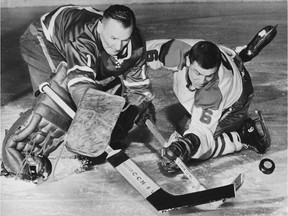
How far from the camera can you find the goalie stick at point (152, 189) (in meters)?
2.25

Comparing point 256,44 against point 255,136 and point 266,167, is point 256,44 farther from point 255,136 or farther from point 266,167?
point 266,167

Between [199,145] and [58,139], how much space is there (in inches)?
23.0

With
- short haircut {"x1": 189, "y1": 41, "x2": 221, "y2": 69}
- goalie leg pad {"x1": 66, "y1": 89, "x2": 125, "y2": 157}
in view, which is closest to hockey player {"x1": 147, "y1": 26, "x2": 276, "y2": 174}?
short haircut {"x1": 189, "y1": 41, "x2": 221, "y2": 69}

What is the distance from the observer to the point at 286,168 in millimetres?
2674

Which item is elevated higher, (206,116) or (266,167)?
(206,116)

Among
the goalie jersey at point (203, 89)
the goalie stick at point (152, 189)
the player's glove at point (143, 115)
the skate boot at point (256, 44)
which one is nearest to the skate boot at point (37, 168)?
the goalie stick at point (152, 189)

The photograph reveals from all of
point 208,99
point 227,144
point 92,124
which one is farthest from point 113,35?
point 227,144

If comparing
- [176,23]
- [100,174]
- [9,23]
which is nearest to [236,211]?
[100,174]

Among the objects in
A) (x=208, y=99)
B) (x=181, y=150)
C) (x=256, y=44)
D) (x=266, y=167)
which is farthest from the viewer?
(x=256, y=44)

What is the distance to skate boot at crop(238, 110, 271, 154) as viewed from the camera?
2.76 metres

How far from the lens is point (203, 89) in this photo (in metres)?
2.51

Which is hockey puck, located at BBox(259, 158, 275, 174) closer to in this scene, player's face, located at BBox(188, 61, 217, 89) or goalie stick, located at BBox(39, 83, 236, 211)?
goalie stick, located at BBox(39, 83, 236, 211)

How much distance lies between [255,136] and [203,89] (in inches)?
16.4

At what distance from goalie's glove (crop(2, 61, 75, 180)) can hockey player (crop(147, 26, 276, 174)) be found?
18.2 inches
